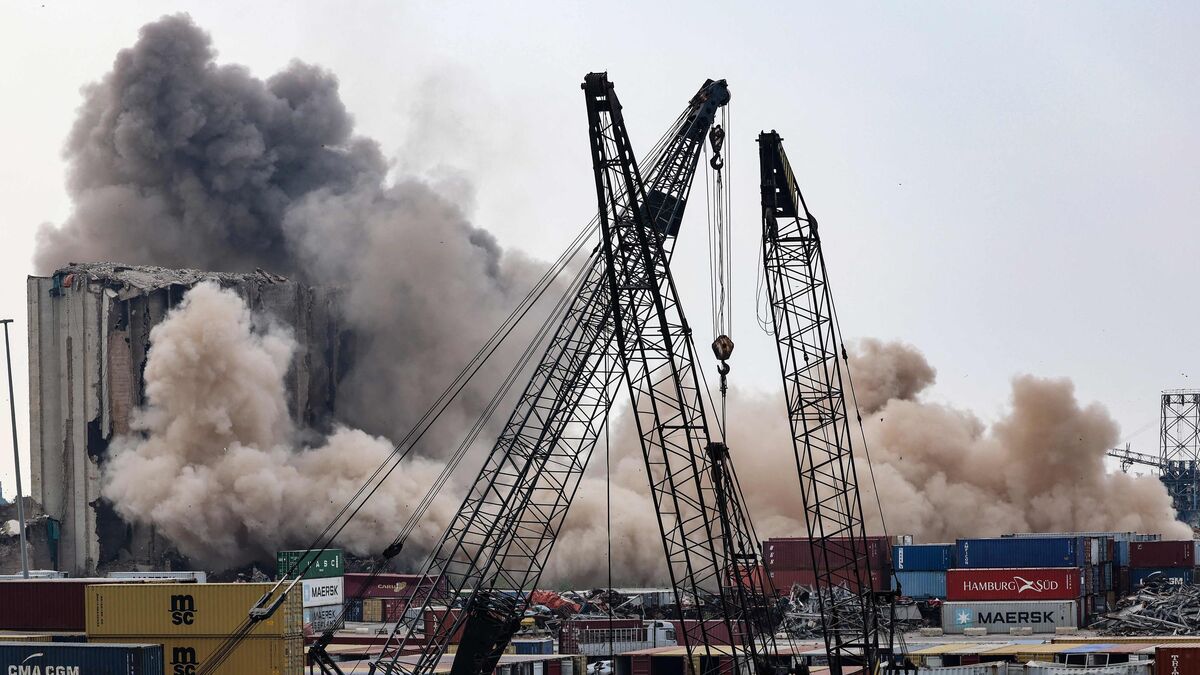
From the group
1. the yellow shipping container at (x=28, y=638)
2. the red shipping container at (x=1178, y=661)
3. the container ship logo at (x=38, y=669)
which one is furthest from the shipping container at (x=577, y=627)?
the container ship logo at (x=38, y=669)

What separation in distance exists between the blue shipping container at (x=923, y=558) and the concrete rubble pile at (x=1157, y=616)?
9111mm

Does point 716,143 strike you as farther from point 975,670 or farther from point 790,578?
point 790,578

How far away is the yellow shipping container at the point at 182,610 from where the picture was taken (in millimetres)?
50844

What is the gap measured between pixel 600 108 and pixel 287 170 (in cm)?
8737

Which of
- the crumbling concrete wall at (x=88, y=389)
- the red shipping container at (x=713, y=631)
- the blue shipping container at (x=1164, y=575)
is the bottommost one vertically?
the red shipping container at (x=713, y=631)

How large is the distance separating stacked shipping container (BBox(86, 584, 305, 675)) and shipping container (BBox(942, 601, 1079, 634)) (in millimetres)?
37123

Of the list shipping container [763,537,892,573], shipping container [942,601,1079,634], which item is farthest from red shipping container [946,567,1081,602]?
shipping container [763,537,892,573]

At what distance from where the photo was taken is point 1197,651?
178 feet

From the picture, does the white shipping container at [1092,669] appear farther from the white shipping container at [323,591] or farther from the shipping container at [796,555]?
the white shipping container at [323,591]

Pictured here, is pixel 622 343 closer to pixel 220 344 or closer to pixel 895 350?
pixel 220 344

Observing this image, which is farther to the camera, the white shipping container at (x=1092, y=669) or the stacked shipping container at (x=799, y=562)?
the stacked shipping container at (x=799, y=562)

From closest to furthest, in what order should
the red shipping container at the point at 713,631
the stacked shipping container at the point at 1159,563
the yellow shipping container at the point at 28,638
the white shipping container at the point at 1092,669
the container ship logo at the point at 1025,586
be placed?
1. the white shipping container at the point at 1092,669
2. the yellow shipping container at the point at 28,638
3. the red shipping container at the point at 713,631
4. the container ship logo at the point at 1025,586
5. the stacked shipping container at the point at 1159,563

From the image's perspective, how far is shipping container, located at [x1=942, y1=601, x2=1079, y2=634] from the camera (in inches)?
3073

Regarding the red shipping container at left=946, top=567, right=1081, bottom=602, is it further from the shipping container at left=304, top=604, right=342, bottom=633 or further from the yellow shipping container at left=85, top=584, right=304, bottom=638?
the yellow shipping container at left=85, top=584, right=304, bottom=638
